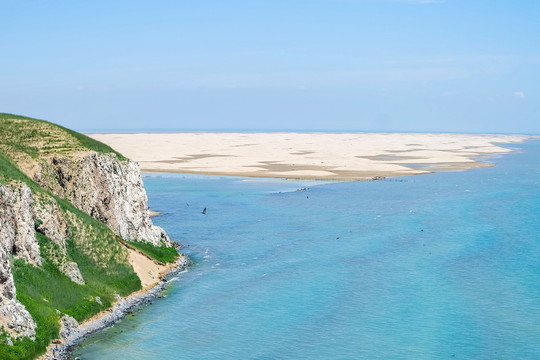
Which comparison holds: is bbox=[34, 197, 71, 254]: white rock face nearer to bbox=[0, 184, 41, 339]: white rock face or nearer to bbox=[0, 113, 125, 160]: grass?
bbox=[0, 184, 41, 339]: white rock face

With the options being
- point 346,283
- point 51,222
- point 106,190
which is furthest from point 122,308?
point 346,283

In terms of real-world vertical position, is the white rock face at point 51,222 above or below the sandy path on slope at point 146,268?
above

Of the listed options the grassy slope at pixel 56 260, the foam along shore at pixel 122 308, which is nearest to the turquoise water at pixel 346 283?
the foam along shore at pixel 122 308

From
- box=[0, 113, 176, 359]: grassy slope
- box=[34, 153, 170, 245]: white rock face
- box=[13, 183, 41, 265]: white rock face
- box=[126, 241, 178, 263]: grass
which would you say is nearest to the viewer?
box=[0, 113, 176, 359]: grassy slope

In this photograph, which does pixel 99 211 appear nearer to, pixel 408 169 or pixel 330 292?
pixel 330 292

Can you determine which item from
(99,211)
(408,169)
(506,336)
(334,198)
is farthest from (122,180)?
(408,169)

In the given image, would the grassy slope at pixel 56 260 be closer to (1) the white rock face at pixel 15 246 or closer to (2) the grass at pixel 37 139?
(2) the grass at pixel 37 139

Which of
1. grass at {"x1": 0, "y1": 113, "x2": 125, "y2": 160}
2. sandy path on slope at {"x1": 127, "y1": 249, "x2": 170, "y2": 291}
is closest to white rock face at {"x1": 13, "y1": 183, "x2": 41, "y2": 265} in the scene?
sandy path on slope at {"x1": 127, "y1": 249, "x2": 170, "y2": 291}
